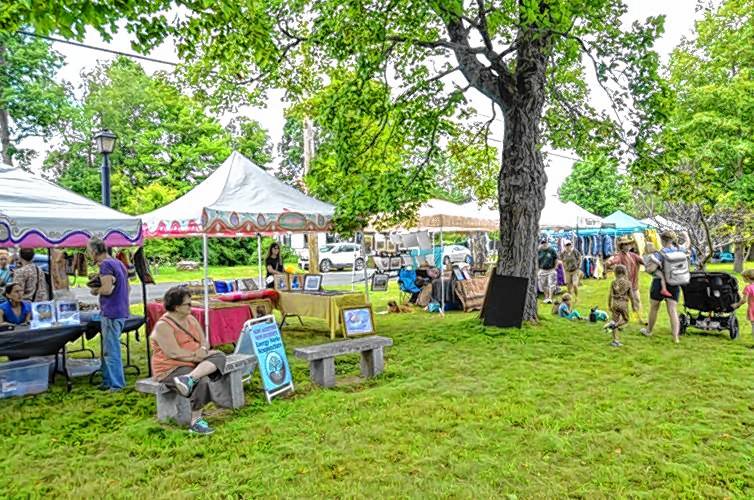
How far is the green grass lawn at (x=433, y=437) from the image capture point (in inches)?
140

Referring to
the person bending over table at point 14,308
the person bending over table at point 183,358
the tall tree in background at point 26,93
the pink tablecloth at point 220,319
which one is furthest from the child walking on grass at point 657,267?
the tall tree in background at point 26,93

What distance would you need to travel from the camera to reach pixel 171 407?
16.1 ft

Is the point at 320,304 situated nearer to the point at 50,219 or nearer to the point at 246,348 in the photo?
the point at 246,348

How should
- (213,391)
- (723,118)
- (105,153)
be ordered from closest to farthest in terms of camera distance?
(213,391), (105,153), (723,118)

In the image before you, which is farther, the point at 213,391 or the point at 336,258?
the point at 336,258

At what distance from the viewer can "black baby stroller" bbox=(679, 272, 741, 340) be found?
8172 mm

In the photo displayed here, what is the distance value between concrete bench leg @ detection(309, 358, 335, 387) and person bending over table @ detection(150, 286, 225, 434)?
1427 mm

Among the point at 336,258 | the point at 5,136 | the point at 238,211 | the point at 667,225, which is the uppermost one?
the point at 5,136

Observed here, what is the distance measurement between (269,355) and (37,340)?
8.11 feet

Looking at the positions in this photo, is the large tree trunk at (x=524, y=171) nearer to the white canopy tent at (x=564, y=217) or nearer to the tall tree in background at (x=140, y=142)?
the white canopy tent at (x=564, y=217)

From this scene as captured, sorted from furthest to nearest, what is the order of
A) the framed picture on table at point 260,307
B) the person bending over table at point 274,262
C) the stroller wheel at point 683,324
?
the person bending over table at point 274,262
the framed picture on table at point 260,307
the stroller wheel at point 683,324

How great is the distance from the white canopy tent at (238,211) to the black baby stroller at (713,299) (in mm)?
5975

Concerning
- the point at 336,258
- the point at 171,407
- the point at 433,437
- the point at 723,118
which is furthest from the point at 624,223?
the point at 171,407

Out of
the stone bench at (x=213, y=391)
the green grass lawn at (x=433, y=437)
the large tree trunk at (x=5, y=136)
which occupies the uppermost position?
the large tree trunk at (x=5, y=136)
